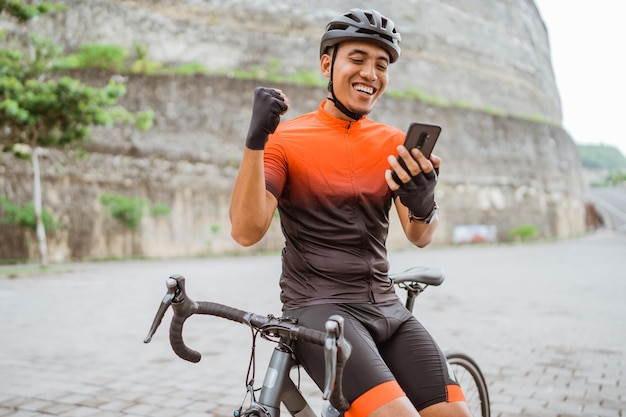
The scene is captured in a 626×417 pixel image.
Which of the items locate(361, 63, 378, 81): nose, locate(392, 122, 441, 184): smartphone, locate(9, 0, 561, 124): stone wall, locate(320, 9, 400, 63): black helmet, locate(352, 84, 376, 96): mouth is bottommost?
locate(392, 122, 441, 184): smartphone

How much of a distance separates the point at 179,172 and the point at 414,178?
2769cm

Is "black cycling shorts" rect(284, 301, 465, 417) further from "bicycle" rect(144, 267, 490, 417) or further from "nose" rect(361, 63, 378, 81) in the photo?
"nose" rect(361, 63, 378, 81)

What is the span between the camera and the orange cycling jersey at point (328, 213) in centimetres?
233

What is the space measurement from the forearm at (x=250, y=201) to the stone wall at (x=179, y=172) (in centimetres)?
2265

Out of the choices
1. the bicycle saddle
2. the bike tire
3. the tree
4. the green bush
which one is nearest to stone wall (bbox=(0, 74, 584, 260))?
the green bush

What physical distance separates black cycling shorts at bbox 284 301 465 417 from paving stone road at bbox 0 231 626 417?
2.60 m

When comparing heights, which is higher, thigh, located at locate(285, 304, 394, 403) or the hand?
the hand

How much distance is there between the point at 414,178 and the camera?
206cm

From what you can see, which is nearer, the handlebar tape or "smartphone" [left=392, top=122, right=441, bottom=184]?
"smartphone" [left=392, top=122, right=441, bottom=184]

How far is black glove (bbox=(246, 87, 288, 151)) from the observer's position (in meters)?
1.97

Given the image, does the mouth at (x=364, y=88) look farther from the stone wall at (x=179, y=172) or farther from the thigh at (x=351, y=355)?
the stone wall at (x=179, y=172)


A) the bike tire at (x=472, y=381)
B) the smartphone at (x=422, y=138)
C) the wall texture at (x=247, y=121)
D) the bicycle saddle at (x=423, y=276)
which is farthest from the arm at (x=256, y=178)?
the wall texture at (x=247, y=121)

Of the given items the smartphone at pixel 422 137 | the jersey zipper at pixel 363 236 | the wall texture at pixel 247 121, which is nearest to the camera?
the smartphone at pixel 422 137

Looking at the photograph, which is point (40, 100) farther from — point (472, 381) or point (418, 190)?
point (418, 190)
